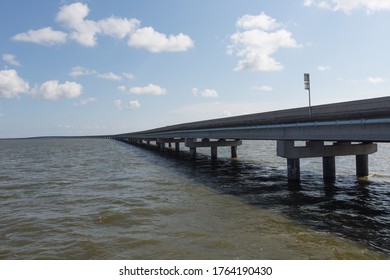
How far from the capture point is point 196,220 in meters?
13.6

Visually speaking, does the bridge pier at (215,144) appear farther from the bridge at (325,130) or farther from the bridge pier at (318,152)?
the bridge pier at (318,152)

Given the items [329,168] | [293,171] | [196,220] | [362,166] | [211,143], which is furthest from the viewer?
[211,143]

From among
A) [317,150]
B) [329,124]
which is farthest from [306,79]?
[329,124]

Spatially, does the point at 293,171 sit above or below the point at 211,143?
below

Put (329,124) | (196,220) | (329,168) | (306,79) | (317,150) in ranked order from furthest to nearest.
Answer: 1. (329,168)
2. (306,79)
3. (317,150)
4. (329,124)
5. (196,220)

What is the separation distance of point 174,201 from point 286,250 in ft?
27.7

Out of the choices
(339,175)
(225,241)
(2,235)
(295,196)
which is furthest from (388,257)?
(339,175)

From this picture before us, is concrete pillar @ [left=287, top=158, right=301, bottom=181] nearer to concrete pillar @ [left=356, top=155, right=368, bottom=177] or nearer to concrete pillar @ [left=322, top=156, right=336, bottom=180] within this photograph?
concrete pillar @ [left=322, top=156, right=336, bottom=180]

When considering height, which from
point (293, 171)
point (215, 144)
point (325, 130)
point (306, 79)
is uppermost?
point (306, 79)

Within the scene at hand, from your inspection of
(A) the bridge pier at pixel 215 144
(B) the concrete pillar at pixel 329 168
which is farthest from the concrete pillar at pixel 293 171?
(A) the bridge pier at pixel 215 144

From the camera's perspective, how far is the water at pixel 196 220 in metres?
10.1

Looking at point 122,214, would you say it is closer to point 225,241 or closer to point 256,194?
point 225,241

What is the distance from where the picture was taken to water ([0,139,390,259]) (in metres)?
10.1

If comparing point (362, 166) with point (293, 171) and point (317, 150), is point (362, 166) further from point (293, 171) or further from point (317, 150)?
point (293, 171)
